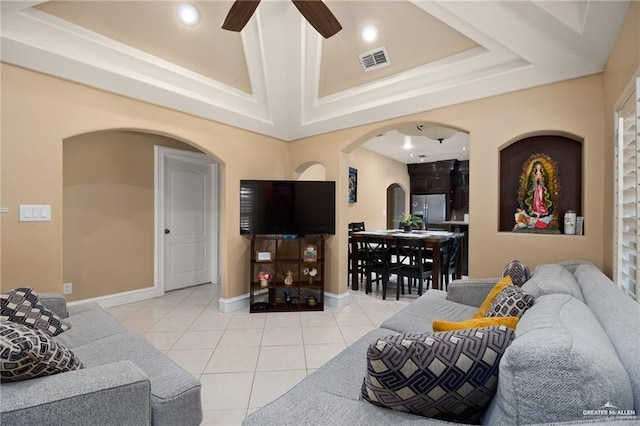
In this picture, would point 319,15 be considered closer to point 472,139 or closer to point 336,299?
point 472,139

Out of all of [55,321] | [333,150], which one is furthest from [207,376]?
[333,150]

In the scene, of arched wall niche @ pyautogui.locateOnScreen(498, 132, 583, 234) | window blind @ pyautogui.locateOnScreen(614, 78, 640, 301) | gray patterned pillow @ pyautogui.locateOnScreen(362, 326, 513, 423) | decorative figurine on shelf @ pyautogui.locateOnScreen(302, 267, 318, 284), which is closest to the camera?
gray patterned pillow @ pyautogui.locateOnScreen(362, 326, 513, 423)

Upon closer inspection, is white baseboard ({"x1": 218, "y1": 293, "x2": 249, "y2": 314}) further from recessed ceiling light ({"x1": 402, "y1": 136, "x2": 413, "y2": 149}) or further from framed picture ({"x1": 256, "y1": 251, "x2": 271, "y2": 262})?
recessed ceiling light ({"x1": 402, "y1": 136, "x2": 413, "y2": 149})

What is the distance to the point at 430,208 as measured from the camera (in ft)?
27.7

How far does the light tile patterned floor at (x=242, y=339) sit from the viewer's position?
2096 millimetres

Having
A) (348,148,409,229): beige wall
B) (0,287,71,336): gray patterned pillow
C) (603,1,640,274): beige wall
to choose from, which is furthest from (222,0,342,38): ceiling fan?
(348,148,409,229): beige wall

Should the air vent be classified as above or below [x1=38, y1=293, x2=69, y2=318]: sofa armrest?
above

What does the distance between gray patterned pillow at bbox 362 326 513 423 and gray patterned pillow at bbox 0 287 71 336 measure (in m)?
2.21

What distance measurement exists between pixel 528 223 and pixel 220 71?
3.57 metres

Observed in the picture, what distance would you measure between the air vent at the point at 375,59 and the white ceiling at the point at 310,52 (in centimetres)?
5

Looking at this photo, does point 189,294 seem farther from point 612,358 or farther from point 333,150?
point 612,358

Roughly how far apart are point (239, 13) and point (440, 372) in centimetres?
249

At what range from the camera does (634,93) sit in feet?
5.26

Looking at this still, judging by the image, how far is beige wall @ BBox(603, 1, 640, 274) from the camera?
5.26ft
